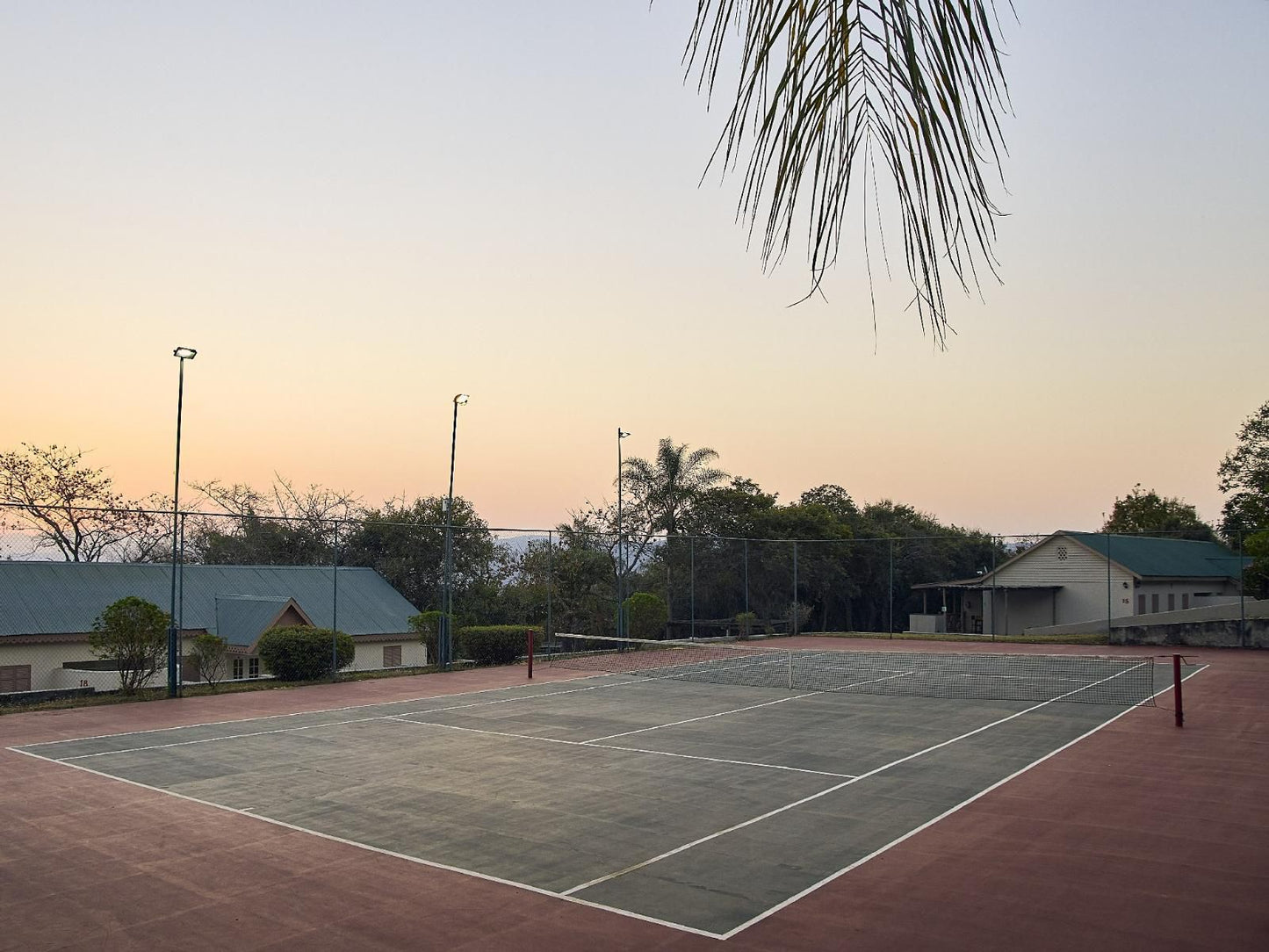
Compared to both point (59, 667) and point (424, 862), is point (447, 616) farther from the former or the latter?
point (424, 862)

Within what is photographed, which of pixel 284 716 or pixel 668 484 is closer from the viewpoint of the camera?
pixel 284 716

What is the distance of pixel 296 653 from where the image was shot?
763 inches

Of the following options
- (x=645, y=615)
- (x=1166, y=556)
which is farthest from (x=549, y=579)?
(x=1166, y=556)

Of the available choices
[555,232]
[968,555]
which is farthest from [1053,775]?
A: [968,555]

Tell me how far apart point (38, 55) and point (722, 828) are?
9.90 meters

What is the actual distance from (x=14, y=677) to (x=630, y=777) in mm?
11642

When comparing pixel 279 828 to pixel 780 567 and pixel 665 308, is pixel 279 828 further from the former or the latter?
pixel 780 567

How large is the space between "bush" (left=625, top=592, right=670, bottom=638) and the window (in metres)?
13.4

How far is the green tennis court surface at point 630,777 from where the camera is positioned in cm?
758

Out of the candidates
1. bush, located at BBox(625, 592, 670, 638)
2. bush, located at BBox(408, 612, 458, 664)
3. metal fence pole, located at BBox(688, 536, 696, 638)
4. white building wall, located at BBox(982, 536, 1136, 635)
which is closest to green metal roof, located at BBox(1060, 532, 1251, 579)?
white building wall, located at BBox(982, 536, 1136, 635)

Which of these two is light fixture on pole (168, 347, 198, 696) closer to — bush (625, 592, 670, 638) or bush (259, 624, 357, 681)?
bush (259, 624, 357, 681)

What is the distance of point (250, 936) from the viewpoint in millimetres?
6230

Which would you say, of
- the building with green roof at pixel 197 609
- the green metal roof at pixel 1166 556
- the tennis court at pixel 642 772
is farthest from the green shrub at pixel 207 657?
the green metal roof at pixel 1166 556

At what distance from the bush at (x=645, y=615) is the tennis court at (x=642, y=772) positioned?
776cm
